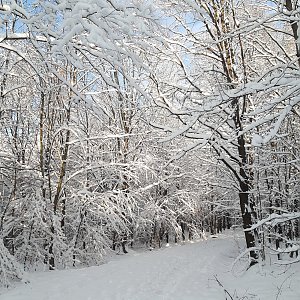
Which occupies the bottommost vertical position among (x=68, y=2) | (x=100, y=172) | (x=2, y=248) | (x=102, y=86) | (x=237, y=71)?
(x=2, y=248)

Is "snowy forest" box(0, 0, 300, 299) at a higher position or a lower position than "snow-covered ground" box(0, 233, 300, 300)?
higher

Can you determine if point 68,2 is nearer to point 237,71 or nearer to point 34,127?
point 237,71

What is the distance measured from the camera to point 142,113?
372cm

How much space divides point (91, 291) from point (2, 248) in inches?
86.4

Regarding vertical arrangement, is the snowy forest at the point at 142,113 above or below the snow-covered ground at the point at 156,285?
above

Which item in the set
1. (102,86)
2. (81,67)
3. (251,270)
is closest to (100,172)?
(102,86)

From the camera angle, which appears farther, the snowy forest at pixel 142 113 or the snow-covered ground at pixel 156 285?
the snow-covered ground at pixel 156 285

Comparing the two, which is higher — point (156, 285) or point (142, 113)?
point (142, 113)

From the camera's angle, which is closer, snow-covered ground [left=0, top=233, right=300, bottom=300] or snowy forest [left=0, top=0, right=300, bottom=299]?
snowy forest [left=0, top=0, right=300, bottom=299]

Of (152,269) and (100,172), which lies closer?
(152,269)

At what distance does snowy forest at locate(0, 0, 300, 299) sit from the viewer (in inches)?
105

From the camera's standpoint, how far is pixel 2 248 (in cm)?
702

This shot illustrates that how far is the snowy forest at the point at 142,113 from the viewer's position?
2680 mm

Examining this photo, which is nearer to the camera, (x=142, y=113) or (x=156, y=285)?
(x=142, y=113)
